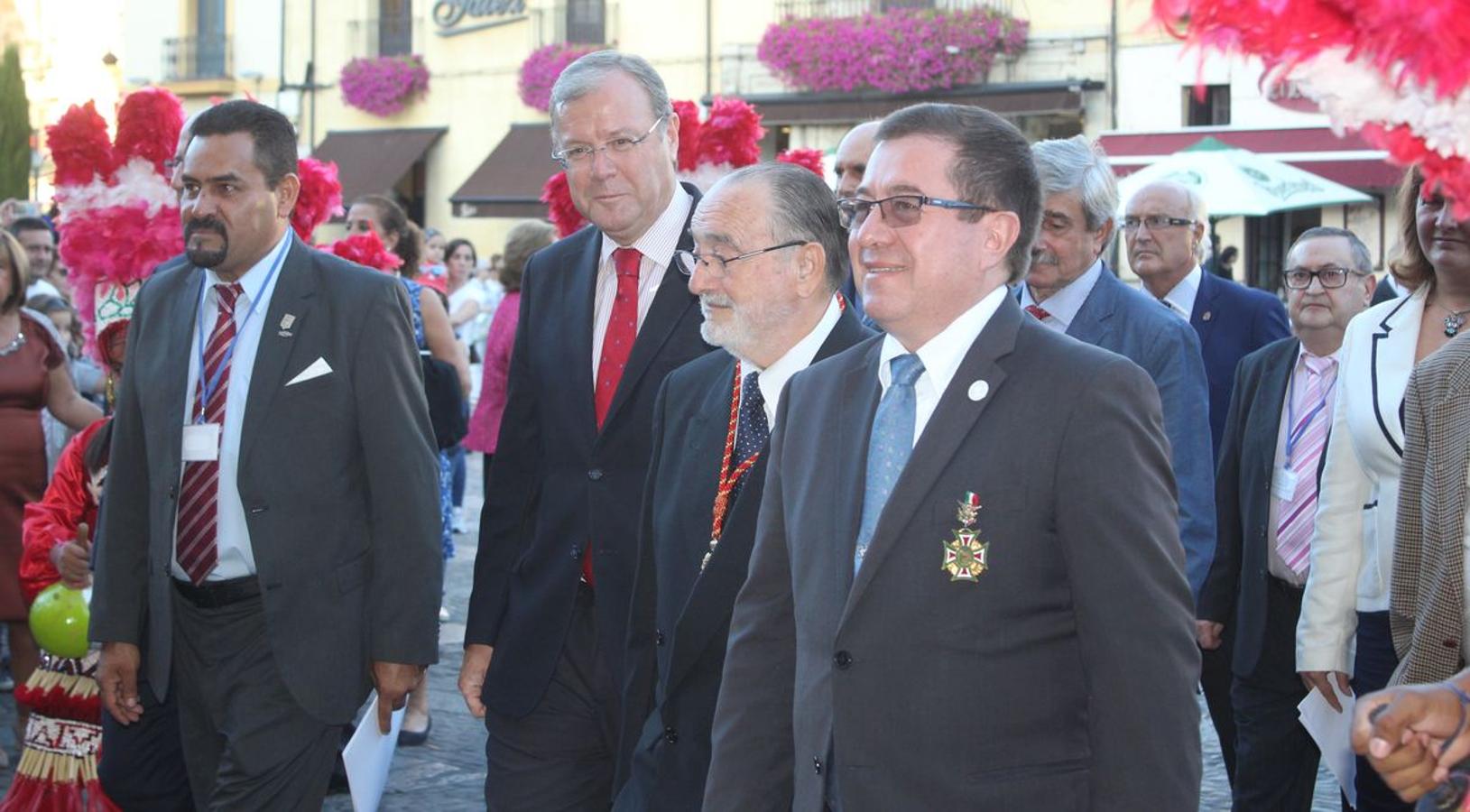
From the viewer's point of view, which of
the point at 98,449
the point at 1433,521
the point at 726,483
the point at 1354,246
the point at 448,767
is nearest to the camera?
the point at 1433,521

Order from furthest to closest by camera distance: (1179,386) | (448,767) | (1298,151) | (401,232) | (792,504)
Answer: (1298,151) < (401,232) < (448,767) < (1179,386) < (792,504)

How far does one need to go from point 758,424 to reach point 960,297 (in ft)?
2.80

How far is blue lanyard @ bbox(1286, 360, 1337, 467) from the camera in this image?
551cm

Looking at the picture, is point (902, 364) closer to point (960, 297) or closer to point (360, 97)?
point (960, 297)

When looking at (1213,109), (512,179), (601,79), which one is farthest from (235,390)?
(512,179)

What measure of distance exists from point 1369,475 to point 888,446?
6.94ft

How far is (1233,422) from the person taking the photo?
5844 millimetres

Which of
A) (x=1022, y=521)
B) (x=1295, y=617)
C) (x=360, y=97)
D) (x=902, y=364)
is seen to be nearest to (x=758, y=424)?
(x=902, y=364)

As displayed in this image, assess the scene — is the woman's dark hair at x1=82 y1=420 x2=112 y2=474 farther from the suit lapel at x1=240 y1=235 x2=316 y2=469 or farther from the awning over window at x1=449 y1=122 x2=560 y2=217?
the awning over window at x1=449 y1=122 x2=560 y2=217

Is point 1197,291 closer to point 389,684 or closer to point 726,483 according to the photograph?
point 726,483

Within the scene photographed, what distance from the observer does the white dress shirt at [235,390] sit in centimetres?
459

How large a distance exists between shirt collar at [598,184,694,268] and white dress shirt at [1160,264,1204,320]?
2670 millimetres

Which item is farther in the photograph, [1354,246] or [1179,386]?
[1354,246]

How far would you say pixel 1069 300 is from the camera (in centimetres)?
514
